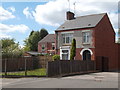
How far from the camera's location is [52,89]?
11.4 metres

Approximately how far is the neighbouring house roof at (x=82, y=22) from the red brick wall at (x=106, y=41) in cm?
84

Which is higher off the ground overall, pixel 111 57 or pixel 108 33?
pixel 108 33

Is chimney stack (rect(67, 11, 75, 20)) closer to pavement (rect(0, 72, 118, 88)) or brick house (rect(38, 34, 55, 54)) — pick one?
brick house (rect(38, 34, 55, 54))

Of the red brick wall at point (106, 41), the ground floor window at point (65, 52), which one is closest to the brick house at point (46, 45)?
the ground floor window at point (65, 52)

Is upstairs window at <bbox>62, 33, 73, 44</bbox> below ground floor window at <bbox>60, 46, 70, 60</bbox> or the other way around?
the other way around

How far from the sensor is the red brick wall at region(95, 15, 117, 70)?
3240 cm

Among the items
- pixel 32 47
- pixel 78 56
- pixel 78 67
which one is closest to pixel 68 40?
pixel 78 56

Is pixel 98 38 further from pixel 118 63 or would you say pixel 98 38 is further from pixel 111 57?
pixel 118 63

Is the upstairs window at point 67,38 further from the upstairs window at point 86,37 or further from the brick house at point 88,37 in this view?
the upstairs window at point 86,37

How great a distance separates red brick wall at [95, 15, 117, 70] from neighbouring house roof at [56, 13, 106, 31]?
33.0 inches

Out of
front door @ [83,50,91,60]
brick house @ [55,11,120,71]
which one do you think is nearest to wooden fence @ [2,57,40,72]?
brick house @ [55,11,120,71]

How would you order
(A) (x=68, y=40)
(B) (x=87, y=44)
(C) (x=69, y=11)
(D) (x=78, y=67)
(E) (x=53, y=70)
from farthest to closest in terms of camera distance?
(C) (x=69, y=11)
(A) (x=68, y=40)
(B) (x=87, y=44)
(D) (x=78, y=67)
(E) (x=53, y=70)

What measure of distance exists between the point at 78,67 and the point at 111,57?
43.2 ft

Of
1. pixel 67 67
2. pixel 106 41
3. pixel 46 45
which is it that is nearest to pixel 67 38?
pixel 106 41
